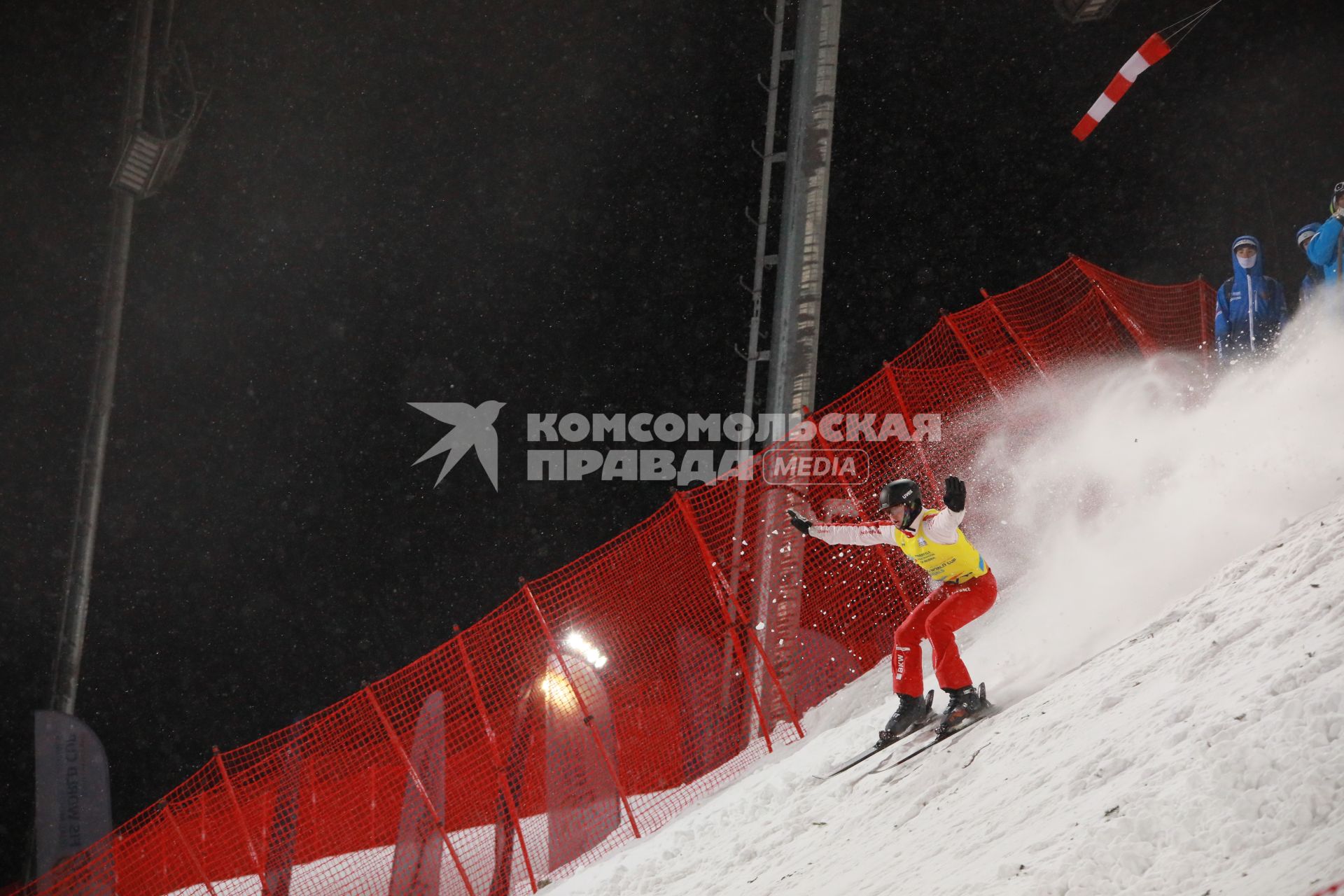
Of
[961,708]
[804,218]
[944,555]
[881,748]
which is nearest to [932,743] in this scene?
[961,708]

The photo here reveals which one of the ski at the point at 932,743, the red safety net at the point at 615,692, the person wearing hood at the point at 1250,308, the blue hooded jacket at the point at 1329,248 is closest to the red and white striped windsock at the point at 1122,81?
the person wearing hood at the point at 1250,308

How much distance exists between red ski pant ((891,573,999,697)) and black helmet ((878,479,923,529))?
521 millimetres

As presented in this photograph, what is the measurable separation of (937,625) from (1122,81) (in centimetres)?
667

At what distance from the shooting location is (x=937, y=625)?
6.16 metres

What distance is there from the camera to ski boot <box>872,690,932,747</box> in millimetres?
6273

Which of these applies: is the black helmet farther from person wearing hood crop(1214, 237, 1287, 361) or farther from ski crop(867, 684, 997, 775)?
person wearing hood crop(1214, 237, 1287, 361)

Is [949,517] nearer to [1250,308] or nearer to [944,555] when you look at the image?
[944,555]

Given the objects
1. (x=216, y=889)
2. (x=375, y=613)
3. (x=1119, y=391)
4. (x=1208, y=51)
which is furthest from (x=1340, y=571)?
(x=375, y=613)

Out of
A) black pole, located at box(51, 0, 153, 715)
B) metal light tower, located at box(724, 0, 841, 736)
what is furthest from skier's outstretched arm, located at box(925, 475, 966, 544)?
black pole, located at box(51, 0, 153, 715)

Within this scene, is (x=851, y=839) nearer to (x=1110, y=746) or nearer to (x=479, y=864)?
(x=1110, y=746)

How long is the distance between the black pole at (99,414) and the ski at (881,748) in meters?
9.72

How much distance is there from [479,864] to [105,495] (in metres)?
14.3

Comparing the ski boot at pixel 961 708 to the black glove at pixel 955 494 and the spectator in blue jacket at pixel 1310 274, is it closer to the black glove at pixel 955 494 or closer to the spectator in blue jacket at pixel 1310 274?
the black glove at pixel 955 494

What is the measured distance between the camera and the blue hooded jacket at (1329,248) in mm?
8078
